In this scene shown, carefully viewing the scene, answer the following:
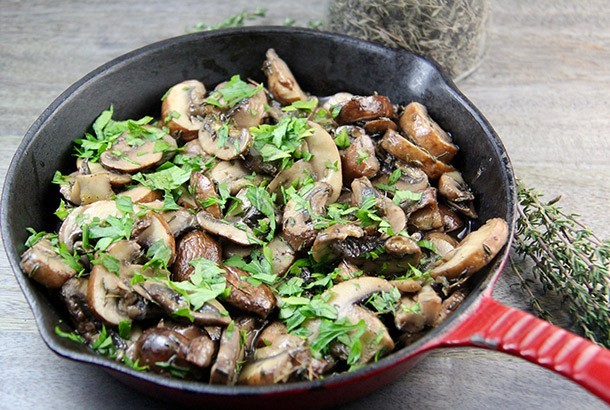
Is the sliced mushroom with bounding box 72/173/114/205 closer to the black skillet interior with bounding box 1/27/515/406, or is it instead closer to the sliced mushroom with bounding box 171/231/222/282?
the black skillet interior with bounding box 1/27/515/406

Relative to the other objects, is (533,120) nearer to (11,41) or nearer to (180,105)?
(180,105)

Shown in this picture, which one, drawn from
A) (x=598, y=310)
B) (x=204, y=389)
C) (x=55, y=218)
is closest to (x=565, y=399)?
(x=598, y=310)

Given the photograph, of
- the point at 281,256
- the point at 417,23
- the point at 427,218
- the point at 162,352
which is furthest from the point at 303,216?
the point at 417,23

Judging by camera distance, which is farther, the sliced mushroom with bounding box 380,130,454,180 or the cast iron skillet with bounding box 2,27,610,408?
the sliced mushroom with bounding box 380,130,454,180

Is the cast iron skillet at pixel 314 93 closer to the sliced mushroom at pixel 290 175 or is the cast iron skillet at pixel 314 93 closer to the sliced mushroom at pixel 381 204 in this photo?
the sliced mushroom at pixel 381 204

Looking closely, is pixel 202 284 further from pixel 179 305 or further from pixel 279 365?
pixel 279 365

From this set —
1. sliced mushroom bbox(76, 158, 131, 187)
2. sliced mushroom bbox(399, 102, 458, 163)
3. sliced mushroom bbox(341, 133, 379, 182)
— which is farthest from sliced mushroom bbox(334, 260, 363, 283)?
sliced mushroom bbox(76, 158, 131, 187)

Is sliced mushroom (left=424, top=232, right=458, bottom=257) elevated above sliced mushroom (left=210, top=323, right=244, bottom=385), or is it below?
below
